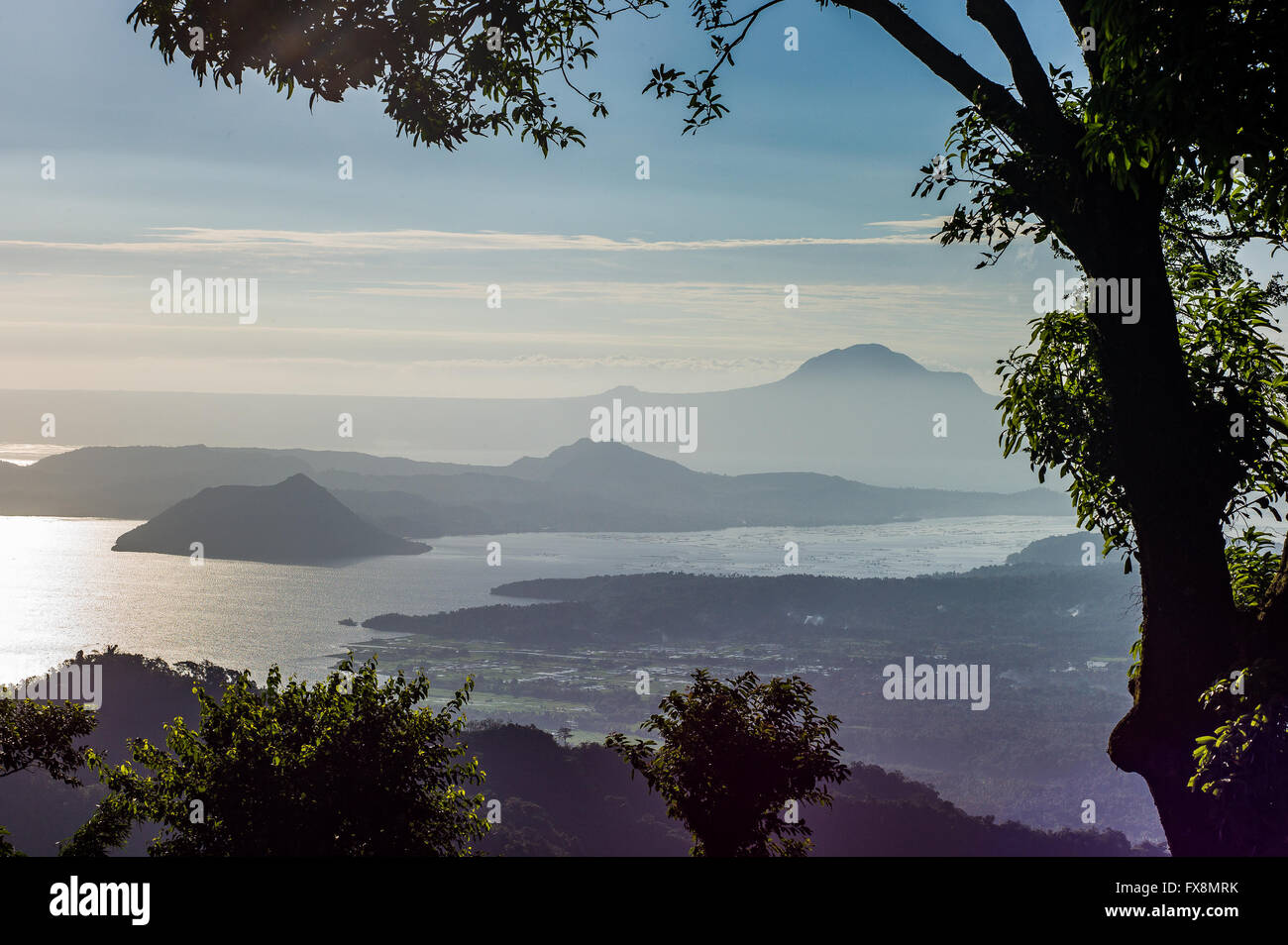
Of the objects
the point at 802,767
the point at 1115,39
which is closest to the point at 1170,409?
the point at 1115,39

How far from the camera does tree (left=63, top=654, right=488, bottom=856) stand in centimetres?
1054

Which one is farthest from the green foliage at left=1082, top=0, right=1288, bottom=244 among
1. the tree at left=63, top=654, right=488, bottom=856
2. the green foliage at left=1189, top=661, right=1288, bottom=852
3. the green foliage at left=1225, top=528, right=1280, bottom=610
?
the tree at left=63, top=654, right=488, bottom=856

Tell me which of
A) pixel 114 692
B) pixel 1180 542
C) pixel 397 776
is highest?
pixel 1180 542

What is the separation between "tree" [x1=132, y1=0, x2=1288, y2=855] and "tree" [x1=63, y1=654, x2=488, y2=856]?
6777 millimetres

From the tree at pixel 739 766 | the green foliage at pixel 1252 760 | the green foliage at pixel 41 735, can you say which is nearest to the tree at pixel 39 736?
the green foliage at pixel 41 735

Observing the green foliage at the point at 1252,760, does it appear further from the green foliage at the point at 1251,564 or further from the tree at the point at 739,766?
the tree at the point at 739,766

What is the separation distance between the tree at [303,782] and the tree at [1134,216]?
6.78 metres

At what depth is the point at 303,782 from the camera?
1071 cm

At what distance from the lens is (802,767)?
9.20m

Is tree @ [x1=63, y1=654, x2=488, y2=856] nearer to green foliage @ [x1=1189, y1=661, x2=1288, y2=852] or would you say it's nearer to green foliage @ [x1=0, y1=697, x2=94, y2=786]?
green foliage @ [x1=0, y1=697, x2=94, y2=786]

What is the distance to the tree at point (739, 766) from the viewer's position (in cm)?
895

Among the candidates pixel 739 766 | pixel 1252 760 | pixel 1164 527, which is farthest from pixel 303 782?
pixel 1252 760
